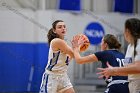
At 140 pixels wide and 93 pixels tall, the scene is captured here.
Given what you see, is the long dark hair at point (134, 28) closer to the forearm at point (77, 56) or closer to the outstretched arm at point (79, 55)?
the outstretched arm at point (79, 55)

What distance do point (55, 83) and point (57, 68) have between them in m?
0.21

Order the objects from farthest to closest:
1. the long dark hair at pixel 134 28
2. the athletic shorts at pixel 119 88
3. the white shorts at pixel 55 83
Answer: the white shorts at pixel 55 83
the athletic shorts at pixel 119 88
the long dark hair at pixel 134 28

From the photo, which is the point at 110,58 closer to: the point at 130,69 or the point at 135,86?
the point at 135,86

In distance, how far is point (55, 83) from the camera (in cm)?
561

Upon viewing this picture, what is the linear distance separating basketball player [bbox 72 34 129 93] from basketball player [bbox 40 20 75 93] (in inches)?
19.0

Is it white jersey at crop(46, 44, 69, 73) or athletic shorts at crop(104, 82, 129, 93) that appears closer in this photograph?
athletic shorts at crop(104, 82, 129, 93)

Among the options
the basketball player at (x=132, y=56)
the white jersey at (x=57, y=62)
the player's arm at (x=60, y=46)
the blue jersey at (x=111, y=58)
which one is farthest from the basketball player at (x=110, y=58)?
the basketball player at (x=132, y=56)

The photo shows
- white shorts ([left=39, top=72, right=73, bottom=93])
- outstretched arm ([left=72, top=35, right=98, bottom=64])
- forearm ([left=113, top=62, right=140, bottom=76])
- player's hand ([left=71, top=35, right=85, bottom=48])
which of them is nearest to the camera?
forearm ([left=113, top=62, right=140, bottom=76])

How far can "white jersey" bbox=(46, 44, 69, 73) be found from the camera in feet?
18.5

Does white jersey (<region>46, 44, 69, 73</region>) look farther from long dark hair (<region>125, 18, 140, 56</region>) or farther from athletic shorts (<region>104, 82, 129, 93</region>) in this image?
long dark hair (<region>125, 18, 140, 56</region>)

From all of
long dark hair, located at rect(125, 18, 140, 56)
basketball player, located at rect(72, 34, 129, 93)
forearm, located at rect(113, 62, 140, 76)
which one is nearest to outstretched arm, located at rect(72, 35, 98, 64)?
basketball player, located at rect(72, 34, 129, 93)

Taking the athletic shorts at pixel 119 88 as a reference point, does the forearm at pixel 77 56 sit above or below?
above

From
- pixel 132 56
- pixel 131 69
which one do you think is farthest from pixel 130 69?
pixel 132 56

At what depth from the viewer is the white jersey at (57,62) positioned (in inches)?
223
